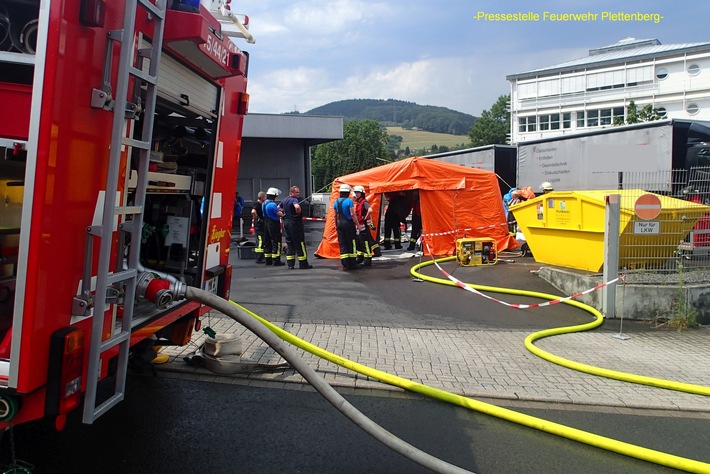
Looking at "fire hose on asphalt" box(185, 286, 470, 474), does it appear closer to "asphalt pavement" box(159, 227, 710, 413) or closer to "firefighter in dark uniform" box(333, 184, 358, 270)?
"asphalt pavement" box(159, 227, 710, 413)

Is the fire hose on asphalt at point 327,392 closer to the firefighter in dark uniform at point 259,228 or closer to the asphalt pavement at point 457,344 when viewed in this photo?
the asphalt pavement at point 457,344

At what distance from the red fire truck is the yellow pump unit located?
29.0 ft

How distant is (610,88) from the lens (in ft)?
199

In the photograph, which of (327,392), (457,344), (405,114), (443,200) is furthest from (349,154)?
(405,114)

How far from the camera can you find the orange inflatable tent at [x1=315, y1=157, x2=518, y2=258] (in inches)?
511

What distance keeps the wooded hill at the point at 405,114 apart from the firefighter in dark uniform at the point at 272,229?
139965mm

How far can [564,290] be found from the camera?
Answer: 8.69 m

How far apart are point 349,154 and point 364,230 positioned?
2057 inches

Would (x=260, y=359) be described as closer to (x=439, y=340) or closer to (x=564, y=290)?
(x=439, y=340)

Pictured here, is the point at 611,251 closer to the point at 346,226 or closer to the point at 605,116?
the point at 346,226

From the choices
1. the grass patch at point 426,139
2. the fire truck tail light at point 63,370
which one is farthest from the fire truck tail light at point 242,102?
the grass patch at point 426,139

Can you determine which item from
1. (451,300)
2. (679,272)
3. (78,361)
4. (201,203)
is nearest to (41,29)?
(78,361)

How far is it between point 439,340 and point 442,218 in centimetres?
712

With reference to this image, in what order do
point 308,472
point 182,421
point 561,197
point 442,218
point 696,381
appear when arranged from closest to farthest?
point 308,472
point 182,421
point 696,381
point 561,197
point 442,218
